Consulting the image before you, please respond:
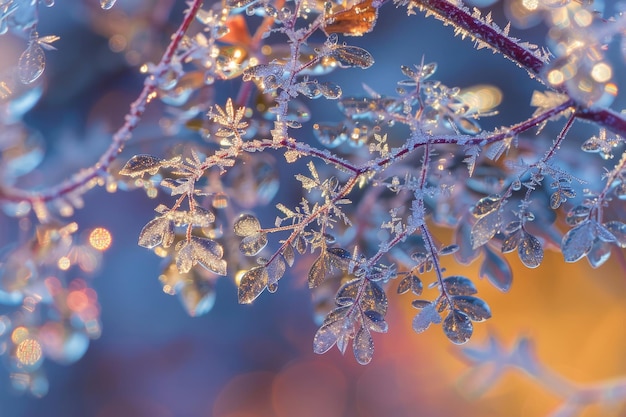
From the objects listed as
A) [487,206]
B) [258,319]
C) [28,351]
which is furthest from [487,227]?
[258,319]

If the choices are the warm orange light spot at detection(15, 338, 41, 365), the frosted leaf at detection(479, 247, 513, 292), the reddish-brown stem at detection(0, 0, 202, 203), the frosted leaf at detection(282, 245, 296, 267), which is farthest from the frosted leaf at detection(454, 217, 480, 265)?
the warm orange light spot at detection(15, 338, 41, 365)

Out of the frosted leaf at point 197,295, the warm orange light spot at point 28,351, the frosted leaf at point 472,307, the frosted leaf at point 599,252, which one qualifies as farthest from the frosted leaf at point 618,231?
the warm orange light spot at point 28,351

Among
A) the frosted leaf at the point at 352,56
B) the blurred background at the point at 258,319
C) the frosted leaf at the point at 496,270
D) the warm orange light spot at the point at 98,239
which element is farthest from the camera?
the blurred background at the point at 258,319

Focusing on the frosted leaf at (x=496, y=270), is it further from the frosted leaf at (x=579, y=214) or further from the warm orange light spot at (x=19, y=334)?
the warm orange light spot at (x=19, y=334)

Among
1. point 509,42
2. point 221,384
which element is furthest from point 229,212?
point 221,384

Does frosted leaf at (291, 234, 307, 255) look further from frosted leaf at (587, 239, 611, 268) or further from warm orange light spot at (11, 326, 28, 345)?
warm orange light spot at (11, 326, 28, 345)
